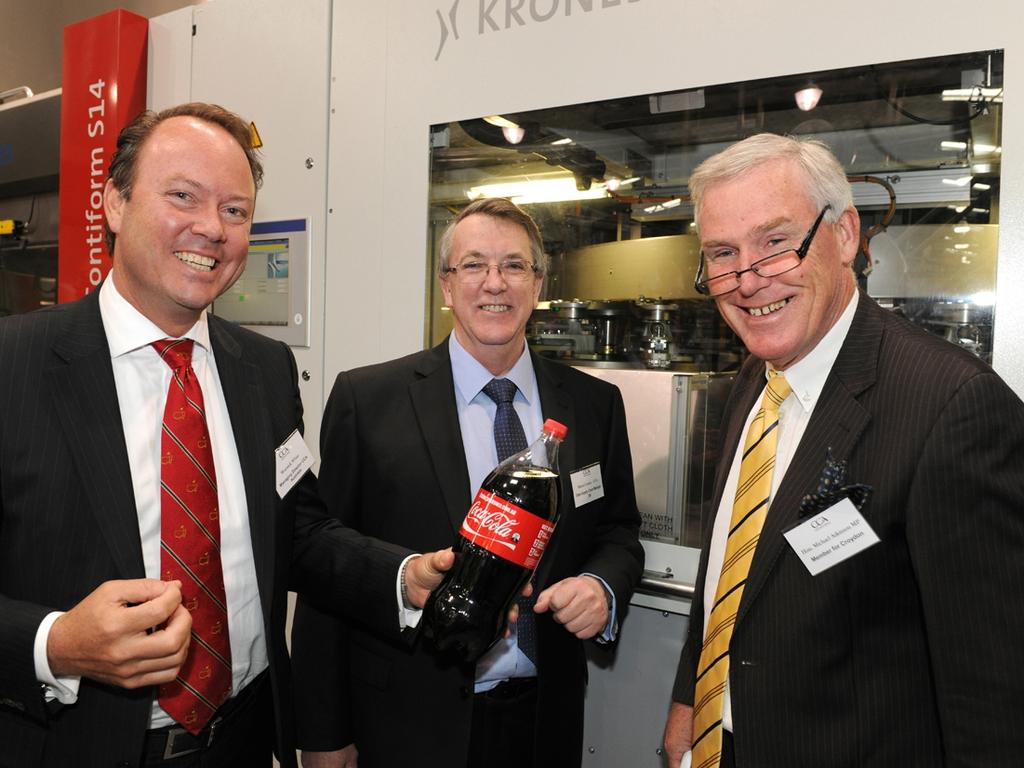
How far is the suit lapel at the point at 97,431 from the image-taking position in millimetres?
1147

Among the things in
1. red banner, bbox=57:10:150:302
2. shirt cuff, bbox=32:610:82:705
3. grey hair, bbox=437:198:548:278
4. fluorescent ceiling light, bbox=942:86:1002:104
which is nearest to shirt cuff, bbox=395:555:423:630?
shirt cuff, bbox=32:610:82:705

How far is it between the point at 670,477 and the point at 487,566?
73cm

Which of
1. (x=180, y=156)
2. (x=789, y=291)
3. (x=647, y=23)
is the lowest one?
(x=789, y=291)

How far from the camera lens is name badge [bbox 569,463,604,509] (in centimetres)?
167

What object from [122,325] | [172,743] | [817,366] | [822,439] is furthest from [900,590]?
[122,325]

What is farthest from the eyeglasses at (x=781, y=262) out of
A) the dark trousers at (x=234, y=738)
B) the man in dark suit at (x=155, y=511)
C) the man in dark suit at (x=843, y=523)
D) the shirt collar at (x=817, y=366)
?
the dark trousers at (x=234, y=738)

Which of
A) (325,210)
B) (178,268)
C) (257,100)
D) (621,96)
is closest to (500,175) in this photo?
(621,96)

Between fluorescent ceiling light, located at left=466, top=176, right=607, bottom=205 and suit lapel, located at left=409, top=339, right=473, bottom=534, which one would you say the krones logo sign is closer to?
fluorescent ceiling light, located at left=466, top=176, right=607, bottom=205

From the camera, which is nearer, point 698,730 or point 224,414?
point 698,730

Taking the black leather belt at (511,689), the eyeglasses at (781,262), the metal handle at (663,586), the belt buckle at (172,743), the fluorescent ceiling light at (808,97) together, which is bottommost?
the black leather belt at (511,689)

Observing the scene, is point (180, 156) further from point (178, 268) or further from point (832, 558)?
point (832, 558)

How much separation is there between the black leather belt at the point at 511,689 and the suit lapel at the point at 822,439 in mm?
616

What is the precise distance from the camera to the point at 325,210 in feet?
7.73

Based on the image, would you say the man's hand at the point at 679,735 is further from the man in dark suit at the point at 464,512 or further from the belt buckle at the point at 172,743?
the belt buckle at the point at 172,743
